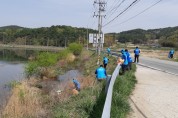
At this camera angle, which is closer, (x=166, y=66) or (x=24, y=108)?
(x=24, y=108)

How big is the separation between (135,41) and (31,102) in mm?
159244

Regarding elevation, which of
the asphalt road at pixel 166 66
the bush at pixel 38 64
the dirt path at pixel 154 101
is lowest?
the bush at pixel 38 64

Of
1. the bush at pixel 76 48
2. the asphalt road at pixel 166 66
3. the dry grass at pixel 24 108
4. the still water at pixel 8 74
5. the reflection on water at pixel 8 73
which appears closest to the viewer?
the dry grass at pixel 24 108

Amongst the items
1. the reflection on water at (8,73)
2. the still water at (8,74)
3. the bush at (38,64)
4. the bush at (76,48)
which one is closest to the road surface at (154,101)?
the still water at (8,74)

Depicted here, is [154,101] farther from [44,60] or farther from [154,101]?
[44,60]

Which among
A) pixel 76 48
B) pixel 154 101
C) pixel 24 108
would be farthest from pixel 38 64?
pixel 76 48

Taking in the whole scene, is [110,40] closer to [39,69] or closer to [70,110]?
[39,69]

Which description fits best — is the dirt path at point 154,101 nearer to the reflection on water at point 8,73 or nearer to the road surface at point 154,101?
the road surface at point 154,101

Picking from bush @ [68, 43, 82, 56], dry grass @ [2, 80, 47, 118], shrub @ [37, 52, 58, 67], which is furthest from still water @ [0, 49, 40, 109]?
bush @ [68, 43, 82, 56]

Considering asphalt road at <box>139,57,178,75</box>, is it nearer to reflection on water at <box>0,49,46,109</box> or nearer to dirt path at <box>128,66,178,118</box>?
dirt path at <box>128,66,178,118</box>

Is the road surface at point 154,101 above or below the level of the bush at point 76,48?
above

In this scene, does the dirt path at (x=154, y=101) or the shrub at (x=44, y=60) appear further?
the shrub at (x=44, y=60)

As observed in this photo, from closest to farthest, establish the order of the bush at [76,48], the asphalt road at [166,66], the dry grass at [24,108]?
the dry grass at [24,108], the asphalt road at [166,66], the bush at [76,48]

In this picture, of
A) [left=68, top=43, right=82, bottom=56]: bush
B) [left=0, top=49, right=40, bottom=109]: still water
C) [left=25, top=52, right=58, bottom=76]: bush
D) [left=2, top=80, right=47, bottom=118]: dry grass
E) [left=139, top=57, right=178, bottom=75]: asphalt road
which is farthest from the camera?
[left=68, top=43, right=82, bottom=56]: bush
